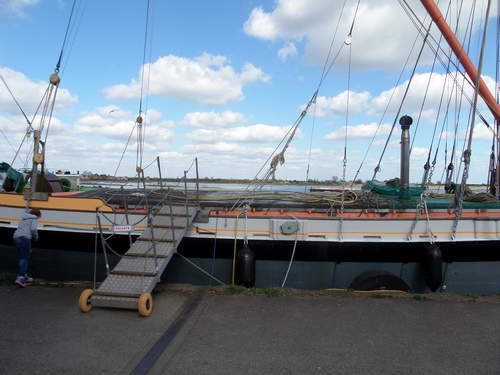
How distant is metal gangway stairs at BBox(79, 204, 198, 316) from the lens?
483 centimetres

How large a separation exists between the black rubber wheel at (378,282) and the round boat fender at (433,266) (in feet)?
1.60

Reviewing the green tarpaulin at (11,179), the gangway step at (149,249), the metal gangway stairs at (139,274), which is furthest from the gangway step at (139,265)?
the green tarpaulin at (11,179)

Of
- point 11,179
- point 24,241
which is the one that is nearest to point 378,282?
point 24,241

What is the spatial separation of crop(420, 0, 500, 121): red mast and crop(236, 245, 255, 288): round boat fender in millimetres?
6290

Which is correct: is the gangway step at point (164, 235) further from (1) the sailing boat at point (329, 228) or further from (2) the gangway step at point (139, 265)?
(1) the sailing boat at point (329, 228)

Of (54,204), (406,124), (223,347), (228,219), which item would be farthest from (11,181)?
(406,124)

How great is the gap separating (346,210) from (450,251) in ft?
6.68

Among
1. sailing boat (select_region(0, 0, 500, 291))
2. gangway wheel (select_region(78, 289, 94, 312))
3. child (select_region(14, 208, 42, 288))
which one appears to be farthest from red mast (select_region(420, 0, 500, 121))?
child (select_region(14, 208, 42, 288))

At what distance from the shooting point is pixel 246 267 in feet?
20.7

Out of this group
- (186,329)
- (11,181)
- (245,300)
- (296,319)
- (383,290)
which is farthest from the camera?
(11,181)

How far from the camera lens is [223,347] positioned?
4.00 m

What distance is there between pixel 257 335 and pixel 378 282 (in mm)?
2895

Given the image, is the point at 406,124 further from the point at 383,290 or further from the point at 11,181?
the point at 11,181

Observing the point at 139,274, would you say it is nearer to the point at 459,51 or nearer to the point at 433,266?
the point at 433,266
